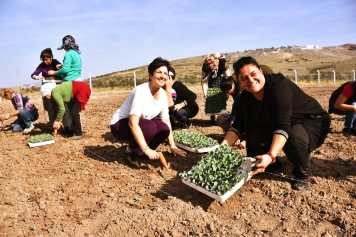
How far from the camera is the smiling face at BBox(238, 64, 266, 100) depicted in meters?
2.81

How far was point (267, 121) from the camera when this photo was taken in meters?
3.10

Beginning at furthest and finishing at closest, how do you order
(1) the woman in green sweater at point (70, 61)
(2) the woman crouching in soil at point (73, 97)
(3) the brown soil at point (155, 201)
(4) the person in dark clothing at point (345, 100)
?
(1) the woman in green sweater at point (70, 61) < (2) the woman crouching in soil at point (73, 97) < (4) the person in dark clothing at point (345, 100) < (3) the brown soil at point (155, 201)

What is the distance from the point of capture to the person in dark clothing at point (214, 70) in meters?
6.05

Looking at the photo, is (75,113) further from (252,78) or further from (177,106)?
(252,78)

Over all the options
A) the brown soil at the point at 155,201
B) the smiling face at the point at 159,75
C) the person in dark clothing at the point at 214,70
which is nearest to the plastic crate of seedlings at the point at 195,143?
the brown soil at the point at 155,201

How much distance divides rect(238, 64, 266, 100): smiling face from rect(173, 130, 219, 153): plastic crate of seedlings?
59.8 inches

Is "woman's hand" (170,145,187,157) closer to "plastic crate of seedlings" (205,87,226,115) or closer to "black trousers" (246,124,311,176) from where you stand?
"black trousers" (246,124,311,176)

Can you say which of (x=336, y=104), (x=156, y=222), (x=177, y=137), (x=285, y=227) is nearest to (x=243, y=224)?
(x=285, y=227)

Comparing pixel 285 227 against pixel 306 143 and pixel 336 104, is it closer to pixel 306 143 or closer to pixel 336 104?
pixel 306 143

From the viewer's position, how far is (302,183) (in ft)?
10.4

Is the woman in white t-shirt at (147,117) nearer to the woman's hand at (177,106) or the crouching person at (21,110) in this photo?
the woman's hand at (177,106)

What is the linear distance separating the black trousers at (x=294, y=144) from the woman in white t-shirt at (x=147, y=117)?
3.20ft

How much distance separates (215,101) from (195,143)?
2113 mm

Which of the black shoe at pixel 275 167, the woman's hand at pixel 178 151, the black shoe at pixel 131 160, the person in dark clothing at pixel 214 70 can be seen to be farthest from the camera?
the person in dark clothing at pixel 214 70
